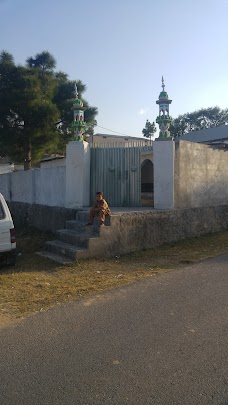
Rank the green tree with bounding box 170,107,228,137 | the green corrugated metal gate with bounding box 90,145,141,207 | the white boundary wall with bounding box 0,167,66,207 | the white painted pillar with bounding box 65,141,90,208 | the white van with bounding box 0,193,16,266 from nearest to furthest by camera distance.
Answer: the white van with bounding box 0,193,16,266 → the white painted pillar with bounding box 65,141,90,208 → the green corrugated metal gate with bounding box 90,145,141,207 → the white boundary wall with bounding box 0,167,66,207 → the green tree with bounding box 170,107,228,137

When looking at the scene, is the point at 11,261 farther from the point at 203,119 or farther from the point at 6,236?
the point at 203,119

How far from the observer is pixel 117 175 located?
34.0ft

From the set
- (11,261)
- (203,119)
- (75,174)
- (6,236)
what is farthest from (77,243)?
(203,119)

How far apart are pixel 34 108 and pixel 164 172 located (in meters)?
7.39

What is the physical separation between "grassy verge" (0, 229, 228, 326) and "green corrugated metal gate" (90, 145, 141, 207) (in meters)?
2.02

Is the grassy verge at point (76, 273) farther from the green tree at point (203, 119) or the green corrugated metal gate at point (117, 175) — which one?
the green tree at point (203, 119)

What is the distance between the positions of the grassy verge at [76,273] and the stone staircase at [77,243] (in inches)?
8.2

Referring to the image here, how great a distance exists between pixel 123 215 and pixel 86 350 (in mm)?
4801

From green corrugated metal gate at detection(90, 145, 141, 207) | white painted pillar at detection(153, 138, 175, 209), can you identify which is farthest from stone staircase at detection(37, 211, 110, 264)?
white painted pillar at detection(153, 138, 175, 209)

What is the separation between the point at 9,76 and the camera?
48.9ft

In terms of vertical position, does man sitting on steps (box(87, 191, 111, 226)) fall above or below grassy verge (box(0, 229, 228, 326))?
above

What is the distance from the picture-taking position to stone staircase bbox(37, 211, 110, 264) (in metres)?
7.58

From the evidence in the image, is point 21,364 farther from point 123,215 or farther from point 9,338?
point 123,215

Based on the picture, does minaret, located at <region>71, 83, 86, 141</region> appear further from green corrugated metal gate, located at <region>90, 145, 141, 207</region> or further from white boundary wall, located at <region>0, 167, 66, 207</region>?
white boundary wall, located at <region>0, 167, 66, 207</region>
